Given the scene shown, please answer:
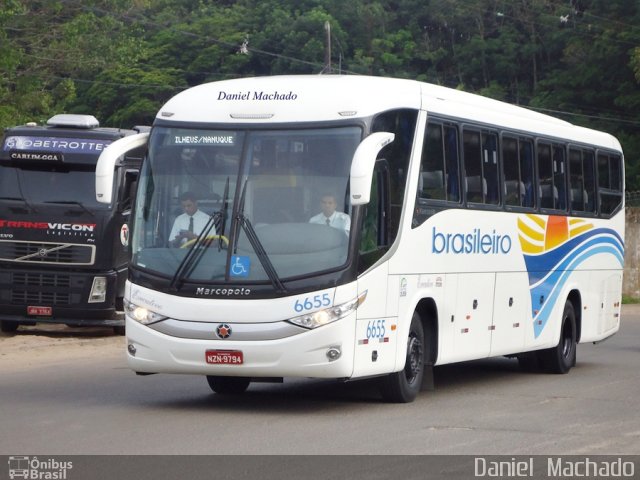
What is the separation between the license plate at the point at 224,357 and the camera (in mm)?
12117

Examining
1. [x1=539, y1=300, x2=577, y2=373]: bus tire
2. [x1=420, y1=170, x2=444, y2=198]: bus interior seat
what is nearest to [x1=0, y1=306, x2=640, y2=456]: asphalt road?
[x1=539, y1=300, x2=577, y2=373]: bus tire

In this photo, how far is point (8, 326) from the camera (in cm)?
2297

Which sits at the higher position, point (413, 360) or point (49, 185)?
point (49, 185)

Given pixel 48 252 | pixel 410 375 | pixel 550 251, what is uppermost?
pixel 550 251

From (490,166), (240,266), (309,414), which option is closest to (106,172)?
(240,266)

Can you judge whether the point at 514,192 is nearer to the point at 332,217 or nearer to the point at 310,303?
the point at 332,217

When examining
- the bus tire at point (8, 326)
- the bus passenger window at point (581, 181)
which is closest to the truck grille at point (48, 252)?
the bus tire at point (8, 326)

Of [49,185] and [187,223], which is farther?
[49,185]

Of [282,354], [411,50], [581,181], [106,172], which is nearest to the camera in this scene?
[282,354]

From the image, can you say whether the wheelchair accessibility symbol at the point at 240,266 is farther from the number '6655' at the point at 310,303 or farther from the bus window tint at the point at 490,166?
the bus window tint at the point at 490,166

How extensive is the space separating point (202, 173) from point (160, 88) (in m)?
61.9

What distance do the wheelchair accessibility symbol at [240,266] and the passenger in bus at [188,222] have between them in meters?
0.48

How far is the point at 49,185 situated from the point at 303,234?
10.2 metres

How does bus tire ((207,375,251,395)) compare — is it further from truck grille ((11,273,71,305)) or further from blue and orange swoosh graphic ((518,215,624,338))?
truck grille ((11,273,71,305))
